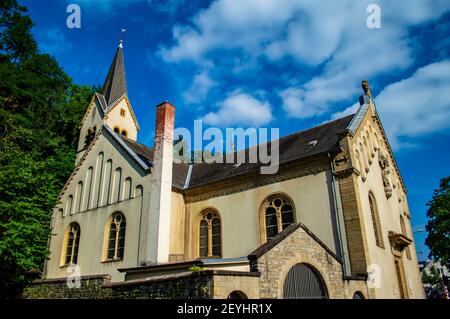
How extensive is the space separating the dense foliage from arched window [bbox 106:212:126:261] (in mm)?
3316

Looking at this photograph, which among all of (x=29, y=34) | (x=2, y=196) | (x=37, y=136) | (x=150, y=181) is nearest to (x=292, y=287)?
(x=150, y=181)

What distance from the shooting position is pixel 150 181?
18516 mm

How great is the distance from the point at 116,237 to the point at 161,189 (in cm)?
434

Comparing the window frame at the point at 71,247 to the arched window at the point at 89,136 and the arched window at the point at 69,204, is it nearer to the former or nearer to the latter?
the arched window at the point at 69,204

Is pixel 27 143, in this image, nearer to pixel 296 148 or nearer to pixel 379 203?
pixel 296 148

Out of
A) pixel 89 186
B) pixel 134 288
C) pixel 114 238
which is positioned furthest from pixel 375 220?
pixel 89 186

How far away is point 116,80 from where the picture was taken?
30594 mm

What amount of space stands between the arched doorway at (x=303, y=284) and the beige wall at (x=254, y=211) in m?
4.13

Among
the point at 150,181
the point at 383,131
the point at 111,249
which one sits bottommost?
the point at 111,249

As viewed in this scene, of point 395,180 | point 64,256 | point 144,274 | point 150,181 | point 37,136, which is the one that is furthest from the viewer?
point 37,136

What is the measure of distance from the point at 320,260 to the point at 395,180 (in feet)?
47.3
